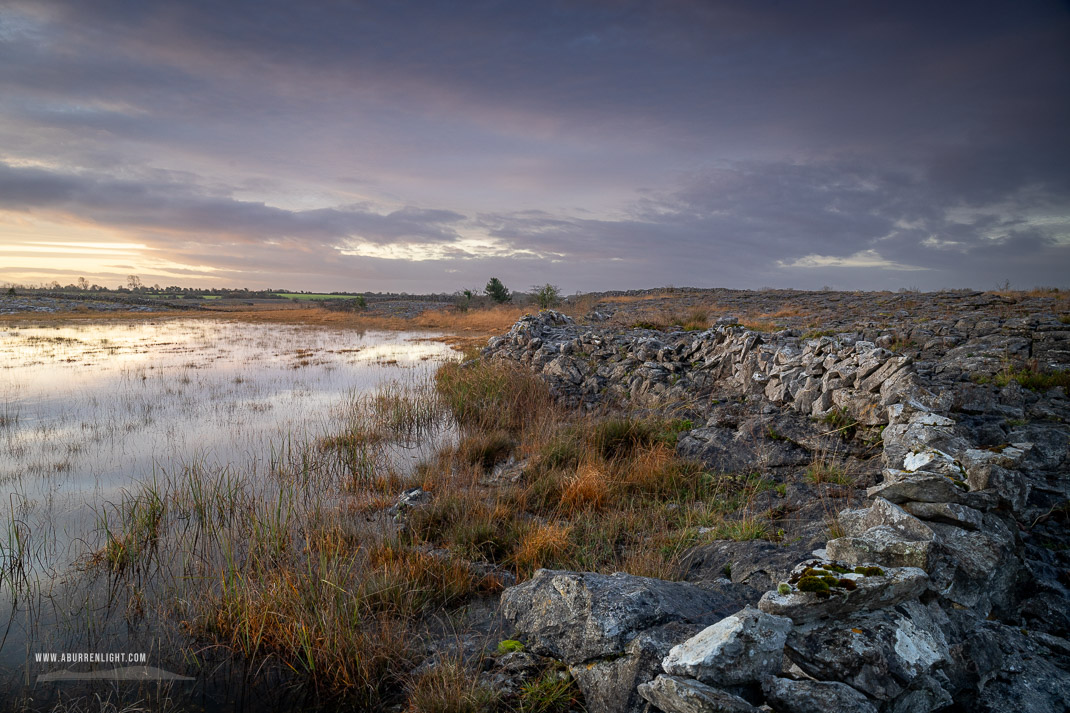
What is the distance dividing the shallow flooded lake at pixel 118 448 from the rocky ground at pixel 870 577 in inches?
120

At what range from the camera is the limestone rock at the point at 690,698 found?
2.18 m

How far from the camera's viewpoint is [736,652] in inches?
91.7

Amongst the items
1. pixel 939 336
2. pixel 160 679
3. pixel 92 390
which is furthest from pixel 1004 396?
pixel 92 390

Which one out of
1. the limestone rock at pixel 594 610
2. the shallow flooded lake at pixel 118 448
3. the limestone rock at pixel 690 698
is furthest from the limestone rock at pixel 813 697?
the shallow flooded lake at pixel 118 448

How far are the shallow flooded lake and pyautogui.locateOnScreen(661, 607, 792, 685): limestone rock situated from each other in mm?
3342

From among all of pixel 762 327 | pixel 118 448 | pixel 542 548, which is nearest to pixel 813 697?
pixel 542 548

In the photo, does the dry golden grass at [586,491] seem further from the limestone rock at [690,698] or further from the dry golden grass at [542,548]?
the limestone rock at [690,698]

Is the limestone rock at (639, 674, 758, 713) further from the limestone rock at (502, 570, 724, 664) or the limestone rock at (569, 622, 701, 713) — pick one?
the limestone rock at (502, 570, 724, 664)

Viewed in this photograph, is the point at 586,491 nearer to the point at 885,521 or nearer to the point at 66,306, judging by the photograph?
the point at 885,521

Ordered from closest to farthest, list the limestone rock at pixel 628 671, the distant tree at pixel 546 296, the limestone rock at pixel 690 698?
1. the limestone rock at pixel 690 698
2. the limestone rock at pixel 628 671
3. the distant tree at pixel 546 296

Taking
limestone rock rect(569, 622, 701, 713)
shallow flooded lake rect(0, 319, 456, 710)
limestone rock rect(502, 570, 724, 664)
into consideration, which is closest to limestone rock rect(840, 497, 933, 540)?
limestone rock rect(502, 570, 724, 664)

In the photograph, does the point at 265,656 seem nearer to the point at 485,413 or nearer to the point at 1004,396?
the point at 485,413

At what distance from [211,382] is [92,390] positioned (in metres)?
2.85

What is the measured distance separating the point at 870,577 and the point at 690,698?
1251 mm
